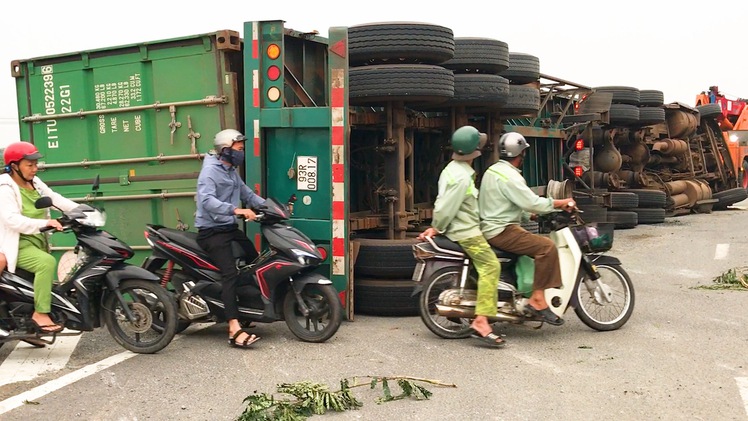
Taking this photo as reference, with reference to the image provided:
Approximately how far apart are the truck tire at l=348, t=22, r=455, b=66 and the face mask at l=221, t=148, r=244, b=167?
184cm

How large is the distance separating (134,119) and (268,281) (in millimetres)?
2792

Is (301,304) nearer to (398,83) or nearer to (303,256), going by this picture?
(303,256)

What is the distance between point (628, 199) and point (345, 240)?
1062 cm

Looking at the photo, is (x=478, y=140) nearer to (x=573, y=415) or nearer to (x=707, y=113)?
(x=573, y=415)

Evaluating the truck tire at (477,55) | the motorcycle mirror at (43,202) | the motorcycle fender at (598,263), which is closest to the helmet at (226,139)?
the motorcycle mirror at (43,202)

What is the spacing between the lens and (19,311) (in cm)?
650

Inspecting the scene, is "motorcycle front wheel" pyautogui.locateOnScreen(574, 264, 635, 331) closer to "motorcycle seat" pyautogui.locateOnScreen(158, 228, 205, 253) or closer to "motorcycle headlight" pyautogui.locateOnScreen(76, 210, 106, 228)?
"motorcycle seat" pyautogui.locateOnScreen(158, 228, 205, 253)

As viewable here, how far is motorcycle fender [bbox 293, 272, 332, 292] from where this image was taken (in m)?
6.77

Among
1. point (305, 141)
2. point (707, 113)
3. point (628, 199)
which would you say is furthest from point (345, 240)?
point (707, 113)

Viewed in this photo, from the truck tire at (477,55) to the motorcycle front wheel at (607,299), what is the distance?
321 centimetres

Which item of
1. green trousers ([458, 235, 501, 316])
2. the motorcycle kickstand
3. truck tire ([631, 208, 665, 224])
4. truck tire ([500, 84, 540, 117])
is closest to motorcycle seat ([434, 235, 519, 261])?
green trousers ([458, 235, 501, 316])

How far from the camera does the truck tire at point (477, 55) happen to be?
9367 mm

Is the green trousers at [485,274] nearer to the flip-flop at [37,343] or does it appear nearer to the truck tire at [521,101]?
the flip-flop at [37,343]

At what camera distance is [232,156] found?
695 cm
